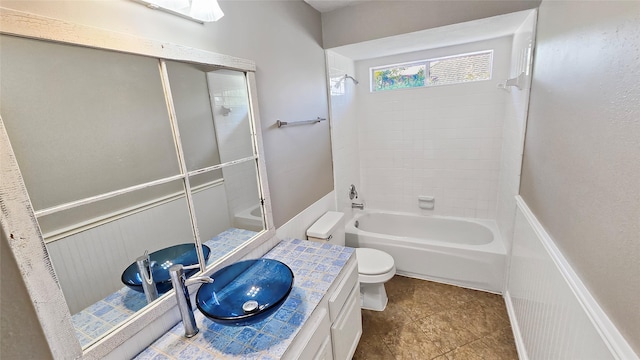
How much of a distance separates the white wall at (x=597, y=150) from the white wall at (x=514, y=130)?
487 mm

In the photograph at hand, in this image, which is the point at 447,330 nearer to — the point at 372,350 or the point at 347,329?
the point at 372,350

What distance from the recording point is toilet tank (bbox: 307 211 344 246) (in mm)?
2133

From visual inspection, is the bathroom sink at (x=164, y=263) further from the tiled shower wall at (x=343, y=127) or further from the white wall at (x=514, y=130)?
the white wall at (x=514, y=130)

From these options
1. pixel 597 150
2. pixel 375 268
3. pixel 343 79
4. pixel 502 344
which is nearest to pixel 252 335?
pixel 375 268

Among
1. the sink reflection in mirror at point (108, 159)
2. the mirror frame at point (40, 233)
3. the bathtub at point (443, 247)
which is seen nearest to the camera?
the mirror frame at point (40, 233)

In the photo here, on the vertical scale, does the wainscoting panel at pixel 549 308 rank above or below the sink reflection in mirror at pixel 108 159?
below

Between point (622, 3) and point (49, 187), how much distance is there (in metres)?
1.87

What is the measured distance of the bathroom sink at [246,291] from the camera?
43.9 inches

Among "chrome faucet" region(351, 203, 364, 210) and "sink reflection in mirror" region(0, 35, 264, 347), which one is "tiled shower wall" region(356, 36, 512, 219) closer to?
"chrome faucet" region(351, 203, 364, 210)

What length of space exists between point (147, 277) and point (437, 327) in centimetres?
203

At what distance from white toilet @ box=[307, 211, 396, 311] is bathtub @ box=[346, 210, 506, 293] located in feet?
1.28

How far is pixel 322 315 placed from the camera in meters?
1.28

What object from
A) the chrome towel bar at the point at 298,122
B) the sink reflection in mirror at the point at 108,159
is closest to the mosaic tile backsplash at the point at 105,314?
the sink reflection in mirror at the point at 108,159

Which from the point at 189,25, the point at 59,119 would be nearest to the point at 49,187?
the point at 59,119
